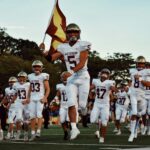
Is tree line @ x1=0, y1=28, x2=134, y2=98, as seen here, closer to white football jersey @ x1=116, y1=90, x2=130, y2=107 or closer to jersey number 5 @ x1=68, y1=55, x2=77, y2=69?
white football jersey @ x1=116, y1=90, x2=130, y2=107

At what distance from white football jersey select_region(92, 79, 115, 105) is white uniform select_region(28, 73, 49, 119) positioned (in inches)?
67.5

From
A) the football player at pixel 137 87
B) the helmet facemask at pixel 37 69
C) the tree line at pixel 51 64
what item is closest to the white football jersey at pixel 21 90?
the helmet facemask at pixel 37 69

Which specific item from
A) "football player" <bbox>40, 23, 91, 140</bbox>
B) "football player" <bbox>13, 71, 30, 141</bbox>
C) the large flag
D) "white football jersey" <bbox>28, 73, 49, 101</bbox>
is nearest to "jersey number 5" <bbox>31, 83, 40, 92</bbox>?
"white football jersey" <bbox>28, 73, 49, 101</bbox>

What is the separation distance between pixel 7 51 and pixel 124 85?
81.2 metres

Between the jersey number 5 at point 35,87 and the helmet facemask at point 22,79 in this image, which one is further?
the helmet facemask at point 22,79

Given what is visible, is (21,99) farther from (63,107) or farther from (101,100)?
(101,100)

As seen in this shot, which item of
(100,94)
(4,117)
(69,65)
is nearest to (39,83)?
(100,94)

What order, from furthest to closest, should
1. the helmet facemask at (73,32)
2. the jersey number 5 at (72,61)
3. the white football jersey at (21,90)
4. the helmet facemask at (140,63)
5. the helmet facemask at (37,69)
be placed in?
the white football jersey at (21,90), the helmet facemask at (37,69), the helmet facemask at (140,63), the jersey number 5 at (72,61), the helmet facemask at (73,32)

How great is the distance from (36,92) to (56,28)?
181cm

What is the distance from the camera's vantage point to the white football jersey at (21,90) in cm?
1585

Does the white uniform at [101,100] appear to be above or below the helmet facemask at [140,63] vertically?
below

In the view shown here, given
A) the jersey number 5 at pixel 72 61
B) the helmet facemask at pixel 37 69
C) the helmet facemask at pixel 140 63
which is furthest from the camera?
the helmet facemask at pixel 37 69

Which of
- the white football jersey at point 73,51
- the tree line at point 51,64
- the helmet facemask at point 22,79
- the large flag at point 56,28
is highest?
the tree line at point 51,64

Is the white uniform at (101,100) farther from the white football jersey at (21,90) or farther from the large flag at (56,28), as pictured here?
the white football jersey at (21,90)
